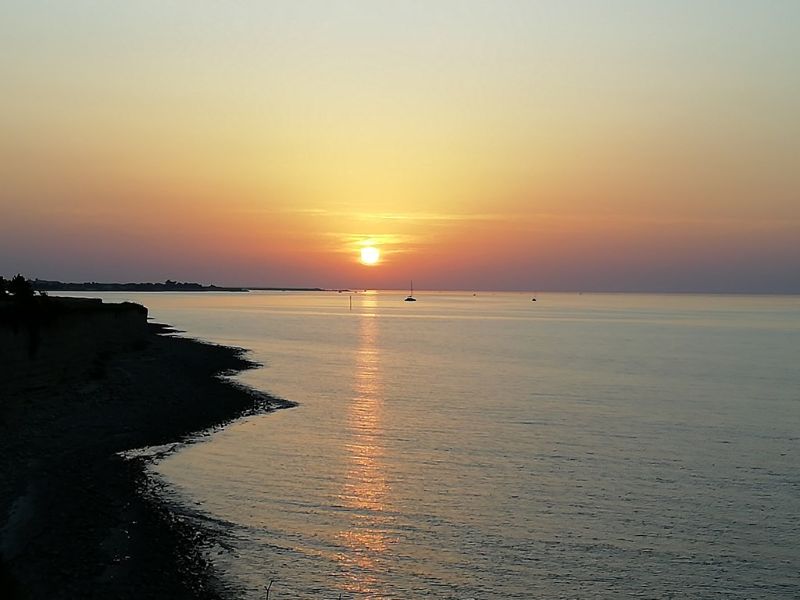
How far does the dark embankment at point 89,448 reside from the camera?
18562 millimetres

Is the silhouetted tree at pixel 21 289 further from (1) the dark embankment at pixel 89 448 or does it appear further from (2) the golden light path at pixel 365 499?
(2) the golden light path at pixel 365 499

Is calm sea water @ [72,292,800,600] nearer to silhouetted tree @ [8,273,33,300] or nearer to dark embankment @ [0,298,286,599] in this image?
dark embankment @ [0,298,286,599]

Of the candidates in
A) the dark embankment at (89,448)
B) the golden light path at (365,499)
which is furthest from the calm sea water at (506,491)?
the dark embankment at (89,448)

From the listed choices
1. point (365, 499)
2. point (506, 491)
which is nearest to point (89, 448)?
point (365, 499)

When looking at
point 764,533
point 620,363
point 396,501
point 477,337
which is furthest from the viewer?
point 477,337

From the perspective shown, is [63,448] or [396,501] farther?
[63,448]

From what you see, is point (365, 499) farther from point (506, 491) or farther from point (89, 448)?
point (89, 448)

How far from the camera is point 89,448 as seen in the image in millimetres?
32281

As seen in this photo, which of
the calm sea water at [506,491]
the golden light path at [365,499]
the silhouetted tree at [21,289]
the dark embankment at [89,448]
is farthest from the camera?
the silhouetted tree at [21,289]

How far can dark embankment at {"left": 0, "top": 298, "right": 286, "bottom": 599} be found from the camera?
18562 millimetres

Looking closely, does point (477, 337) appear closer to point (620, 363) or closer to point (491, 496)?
point (620, 363)

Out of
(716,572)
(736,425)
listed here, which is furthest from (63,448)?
(736,425)

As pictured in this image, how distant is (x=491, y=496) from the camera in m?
27.5

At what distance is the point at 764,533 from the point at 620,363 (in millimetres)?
62392
